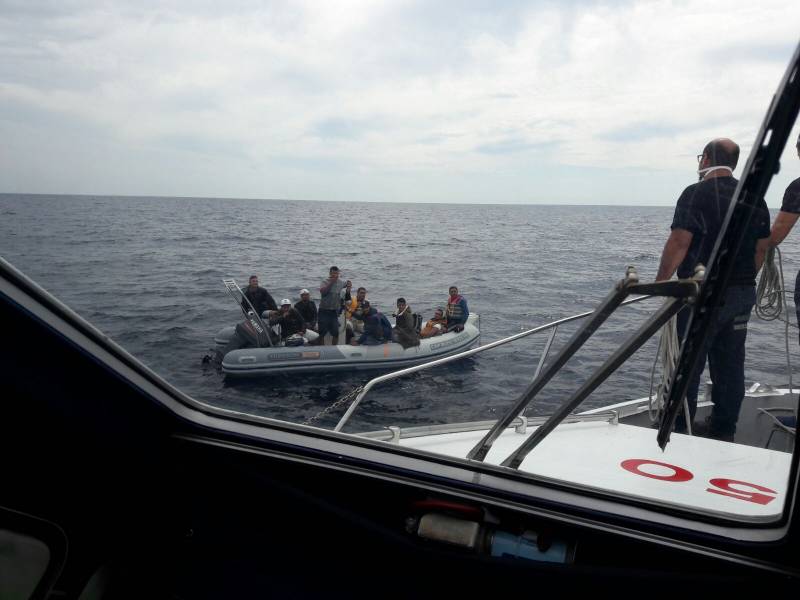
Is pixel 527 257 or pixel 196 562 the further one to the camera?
pixel 527 257

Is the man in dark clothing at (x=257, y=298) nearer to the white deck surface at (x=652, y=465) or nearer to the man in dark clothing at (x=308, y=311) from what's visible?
the man in dark clothing at (x=308, y=311)

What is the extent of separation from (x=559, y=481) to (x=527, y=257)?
3400 mm

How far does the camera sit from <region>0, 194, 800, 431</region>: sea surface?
5.81 feet

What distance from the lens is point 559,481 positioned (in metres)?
1.43

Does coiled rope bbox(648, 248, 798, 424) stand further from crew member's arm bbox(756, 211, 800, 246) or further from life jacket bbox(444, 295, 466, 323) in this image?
life jacket bbox(444, 295, 466, 323)

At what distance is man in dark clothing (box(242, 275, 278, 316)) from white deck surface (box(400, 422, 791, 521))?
733 centimetres

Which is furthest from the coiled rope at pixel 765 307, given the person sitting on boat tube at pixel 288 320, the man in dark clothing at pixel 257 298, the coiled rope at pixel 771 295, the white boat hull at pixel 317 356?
the man in dark clothing at pixel 257 298

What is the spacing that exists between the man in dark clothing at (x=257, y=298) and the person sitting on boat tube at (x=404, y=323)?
3.16 meters

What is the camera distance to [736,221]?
3.30 ft

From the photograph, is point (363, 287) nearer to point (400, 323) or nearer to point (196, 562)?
point (400, 323)

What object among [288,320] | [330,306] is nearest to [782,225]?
[330,306]

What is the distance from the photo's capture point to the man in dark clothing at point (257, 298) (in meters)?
9.24

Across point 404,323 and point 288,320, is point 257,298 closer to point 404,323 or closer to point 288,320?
point 288,320

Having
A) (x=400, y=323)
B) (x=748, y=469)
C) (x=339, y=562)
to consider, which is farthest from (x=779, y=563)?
(x=400, y=323)
